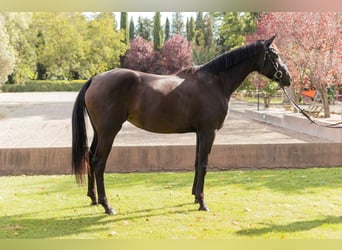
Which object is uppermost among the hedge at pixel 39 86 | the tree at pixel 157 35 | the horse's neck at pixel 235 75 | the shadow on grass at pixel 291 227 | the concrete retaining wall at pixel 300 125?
the tree at pixel 157 35

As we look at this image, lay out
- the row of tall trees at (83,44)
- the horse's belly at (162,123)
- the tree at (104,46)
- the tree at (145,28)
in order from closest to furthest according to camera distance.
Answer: the horse's belly at (162,123)
the row of tall trees at (83,44)
the tree at (104,46)
the tree at (145,28)

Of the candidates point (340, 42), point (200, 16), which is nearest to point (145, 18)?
point (200, 16)

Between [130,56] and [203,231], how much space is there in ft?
74.7

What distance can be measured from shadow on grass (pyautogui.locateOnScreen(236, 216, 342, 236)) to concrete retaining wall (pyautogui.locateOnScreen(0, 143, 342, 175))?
2.46m

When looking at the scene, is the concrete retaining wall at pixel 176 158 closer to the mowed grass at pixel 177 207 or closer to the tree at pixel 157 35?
the mowed grass at pixel 177 207

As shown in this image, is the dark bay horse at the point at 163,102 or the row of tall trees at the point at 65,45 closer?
the dark bay horse at the point at 163,102

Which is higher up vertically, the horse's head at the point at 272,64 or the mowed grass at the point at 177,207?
the horse's head at the point at 272,64

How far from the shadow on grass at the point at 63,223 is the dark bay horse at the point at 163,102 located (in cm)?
20

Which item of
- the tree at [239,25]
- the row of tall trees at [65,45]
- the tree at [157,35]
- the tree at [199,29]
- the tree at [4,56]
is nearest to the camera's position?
the tree at [4,56]

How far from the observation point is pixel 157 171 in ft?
20.0

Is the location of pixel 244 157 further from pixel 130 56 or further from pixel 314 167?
pixel 130 56

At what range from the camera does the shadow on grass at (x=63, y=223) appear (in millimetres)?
3398

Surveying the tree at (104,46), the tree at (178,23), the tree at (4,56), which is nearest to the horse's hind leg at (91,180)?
the tree at (4,56)

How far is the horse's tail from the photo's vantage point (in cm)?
407
